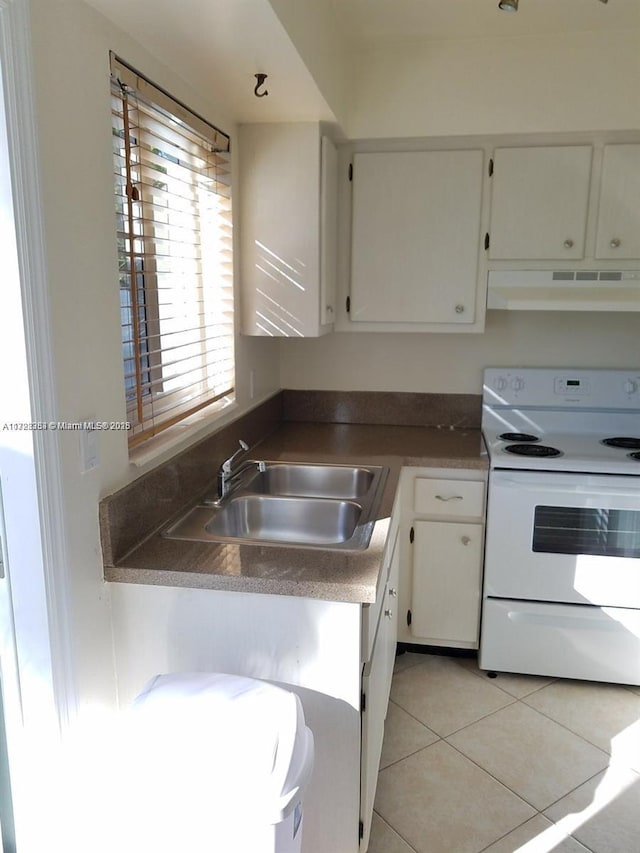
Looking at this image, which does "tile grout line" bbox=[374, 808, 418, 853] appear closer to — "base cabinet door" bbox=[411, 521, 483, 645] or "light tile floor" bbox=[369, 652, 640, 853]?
"light tile floor" bbox=[369, 652, 640, 853]

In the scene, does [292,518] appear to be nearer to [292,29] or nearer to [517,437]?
[517,437]

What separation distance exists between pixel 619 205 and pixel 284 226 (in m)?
1.30

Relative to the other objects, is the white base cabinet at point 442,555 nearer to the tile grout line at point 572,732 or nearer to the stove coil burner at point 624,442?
the tile grout line at point 572,732

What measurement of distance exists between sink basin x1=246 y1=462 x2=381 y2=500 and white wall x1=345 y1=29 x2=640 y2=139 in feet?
4.27

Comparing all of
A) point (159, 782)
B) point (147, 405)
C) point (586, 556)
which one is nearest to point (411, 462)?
point (586, 556)

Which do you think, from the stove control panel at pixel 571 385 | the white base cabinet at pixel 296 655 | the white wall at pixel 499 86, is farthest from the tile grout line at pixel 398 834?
the white wall at pixel 499 86

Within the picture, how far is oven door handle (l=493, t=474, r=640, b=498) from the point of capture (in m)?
2.38

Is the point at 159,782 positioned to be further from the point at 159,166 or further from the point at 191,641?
the point at 159,166

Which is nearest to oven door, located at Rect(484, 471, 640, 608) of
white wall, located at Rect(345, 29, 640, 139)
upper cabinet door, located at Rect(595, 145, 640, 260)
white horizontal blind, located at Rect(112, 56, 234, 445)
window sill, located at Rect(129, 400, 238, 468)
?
upper cabinet door, located at Rect(595, 145, 640, 260)

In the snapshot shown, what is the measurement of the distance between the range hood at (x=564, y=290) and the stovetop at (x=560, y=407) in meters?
0.45

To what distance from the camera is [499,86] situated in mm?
2430

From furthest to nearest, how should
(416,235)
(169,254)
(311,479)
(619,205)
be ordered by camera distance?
(416,235) → (619,205) → (311,479) → (169,254)

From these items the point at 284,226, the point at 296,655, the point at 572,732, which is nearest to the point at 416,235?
the point at 284,226

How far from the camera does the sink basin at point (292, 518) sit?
204 cm
